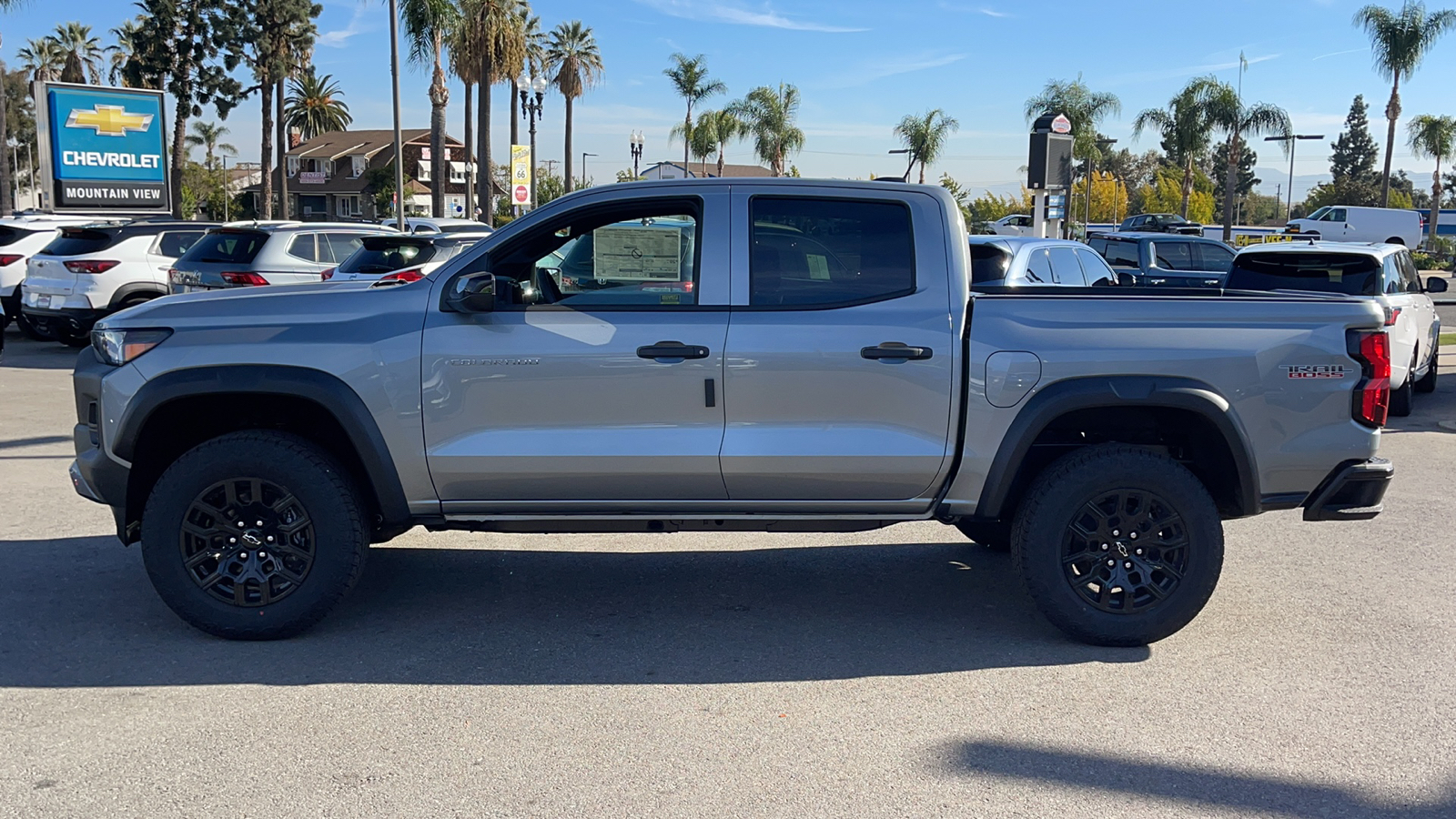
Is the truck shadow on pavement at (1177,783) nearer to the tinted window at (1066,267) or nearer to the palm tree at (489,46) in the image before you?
the tinted window at (1066,267)

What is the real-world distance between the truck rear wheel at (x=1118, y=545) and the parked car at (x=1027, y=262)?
5478mm

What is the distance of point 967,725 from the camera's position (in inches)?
165

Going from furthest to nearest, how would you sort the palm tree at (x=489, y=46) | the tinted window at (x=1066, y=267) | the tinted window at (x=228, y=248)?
1. the palm tree at (x=489, y=46)
2. the tinted window at (x=228, y=248)
3. the tinted window at (x=1066, y=267)

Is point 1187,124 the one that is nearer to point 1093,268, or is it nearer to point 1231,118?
point 1231,118

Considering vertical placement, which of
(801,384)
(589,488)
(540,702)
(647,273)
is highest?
(647,273)

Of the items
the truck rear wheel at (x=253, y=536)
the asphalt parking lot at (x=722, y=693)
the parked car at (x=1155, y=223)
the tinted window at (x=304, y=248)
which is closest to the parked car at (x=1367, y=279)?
the asphalt parking lot at (x=722, y=693)

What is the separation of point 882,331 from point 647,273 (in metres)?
1.02

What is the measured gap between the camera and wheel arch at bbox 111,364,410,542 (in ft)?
15.6

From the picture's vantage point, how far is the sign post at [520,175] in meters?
32.5

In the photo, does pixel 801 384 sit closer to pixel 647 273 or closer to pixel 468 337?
pixel 647 273

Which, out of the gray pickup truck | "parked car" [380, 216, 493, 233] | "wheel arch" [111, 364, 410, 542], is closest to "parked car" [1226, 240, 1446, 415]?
the gray pickup truck

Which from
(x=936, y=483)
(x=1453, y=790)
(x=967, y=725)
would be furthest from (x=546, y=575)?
(x=1453, y=790)

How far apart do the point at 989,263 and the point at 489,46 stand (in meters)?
28.7

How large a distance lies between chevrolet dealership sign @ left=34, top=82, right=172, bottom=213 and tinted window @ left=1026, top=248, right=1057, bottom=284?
21.2 m
